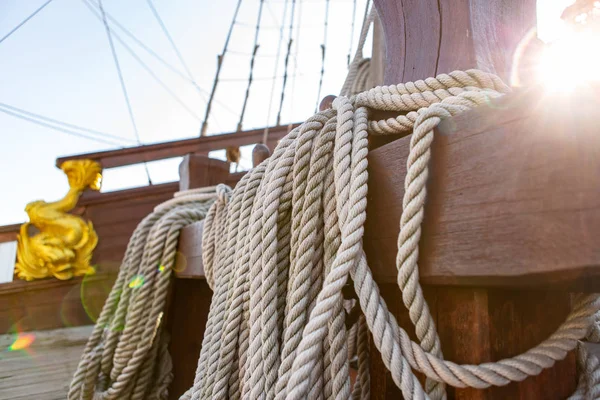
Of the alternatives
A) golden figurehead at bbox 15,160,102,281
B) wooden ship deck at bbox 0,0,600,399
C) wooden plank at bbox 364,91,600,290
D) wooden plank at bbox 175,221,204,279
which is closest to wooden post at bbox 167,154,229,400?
wooden plank at bbox 175,221,204,279

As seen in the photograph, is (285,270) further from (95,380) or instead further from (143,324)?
(95,380)

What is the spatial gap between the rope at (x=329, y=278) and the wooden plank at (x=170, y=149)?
8.49ft

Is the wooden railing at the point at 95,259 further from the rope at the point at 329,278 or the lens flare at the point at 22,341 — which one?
the rope at the point at 329,278

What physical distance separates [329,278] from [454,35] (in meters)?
0.55

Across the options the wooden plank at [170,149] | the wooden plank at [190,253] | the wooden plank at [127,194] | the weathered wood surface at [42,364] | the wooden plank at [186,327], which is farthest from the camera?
the wooden plank at [170,149]

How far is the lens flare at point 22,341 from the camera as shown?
276cm

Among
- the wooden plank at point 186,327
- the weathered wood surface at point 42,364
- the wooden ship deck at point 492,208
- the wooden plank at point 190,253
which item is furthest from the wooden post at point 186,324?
the wooden ship deck at point 492,208

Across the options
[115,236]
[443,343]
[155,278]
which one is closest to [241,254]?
[443,343]

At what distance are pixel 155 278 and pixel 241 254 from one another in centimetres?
94

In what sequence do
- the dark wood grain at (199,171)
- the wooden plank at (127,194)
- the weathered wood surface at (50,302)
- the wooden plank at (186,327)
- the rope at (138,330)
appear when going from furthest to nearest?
the wooden plank at (127,194) < the weathered wood surface at (50,302) < the dark wood grain at (199,171) < the wooden plank at (186,327) < the rope at (138,330)

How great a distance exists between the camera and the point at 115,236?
10.3 feet

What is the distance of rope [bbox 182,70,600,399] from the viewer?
66 cm

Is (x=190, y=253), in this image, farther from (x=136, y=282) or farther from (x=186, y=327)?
(x=186, y=327)

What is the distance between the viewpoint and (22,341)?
2.85m
